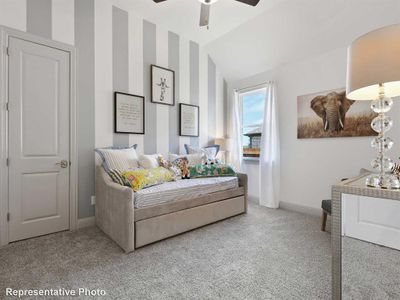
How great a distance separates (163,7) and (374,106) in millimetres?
3000

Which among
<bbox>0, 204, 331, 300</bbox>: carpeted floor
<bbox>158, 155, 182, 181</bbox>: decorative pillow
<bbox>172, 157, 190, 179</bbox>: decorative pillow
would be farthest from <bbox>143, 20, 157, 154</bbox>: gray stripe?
<bbox>0, 204, 331, 300</bbox>: carpeted floor

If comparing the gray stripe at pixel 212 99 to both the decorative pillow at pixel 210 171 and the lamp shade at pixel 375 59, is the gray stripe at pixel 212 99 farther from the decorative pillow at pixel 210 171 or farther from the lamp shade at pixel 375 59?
the lamp shade at pixel 375 59

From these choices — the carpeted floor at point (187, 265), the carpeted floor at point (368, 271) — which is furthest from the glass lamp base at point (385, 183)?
the carpeted floor at point (187, 265)

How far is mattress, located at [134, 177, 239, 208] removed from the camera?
2.15 metres

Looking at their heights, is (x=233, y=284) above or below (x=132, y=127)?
below

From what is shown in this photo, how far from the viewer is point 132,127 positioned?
312cm

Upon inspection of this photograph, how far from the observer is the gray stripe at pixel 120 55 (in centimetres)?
296

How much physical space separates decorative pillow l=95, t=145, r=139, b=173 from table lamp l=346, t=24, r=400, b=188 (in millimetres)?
2406

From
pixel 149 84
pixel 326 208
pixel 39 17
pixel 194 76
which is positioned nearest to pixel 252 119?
pixel 194 76

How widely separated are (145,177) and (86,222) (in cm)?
115

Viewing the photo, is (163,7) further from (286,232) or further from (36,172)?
(286,232)

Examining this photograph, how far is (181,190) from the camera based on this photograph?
8.02ft

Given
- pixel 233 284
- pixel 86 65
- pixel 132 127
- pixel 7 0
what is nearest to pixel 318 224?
pixel 233 284

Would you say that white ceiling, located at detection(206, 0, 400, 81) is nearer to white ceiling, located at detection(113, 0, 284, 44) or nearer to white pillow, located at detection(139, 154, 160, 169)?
white ceiling, located at detection(113, 0, 284, 44)
